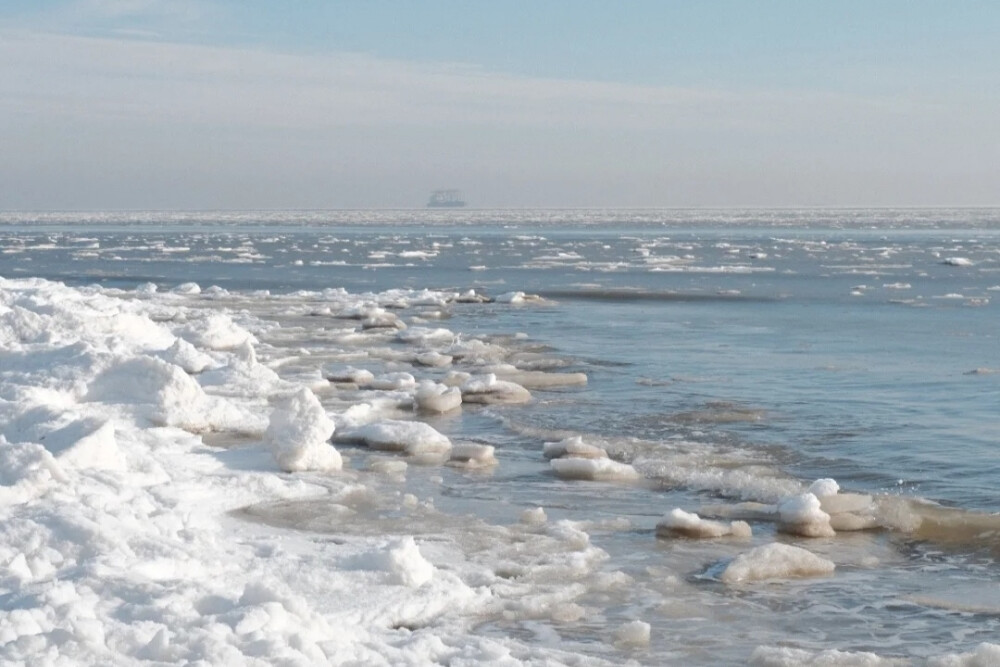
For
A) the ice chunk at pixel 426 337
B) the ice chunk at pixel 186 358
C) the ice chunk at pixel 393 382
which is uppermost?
the ice chunk at pixel 186 358

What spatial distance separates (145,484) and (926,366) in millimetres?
11286

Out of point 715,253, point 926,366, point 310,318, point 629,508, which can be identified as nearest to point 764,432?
point 629,508

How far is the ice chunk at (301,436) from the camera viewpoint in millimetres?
8984

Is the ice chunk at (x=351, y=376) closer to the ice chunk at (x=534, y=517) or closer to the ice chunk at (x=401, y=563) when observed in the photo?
the ice chunk at (x=534, y=517)

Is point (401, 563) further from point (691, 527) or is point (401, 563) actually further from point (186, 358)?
point (186, 358)

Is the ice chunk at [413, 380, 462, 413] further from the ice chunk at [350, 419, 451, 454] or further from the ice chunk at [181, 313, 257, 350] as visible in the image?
the ice chunk at [181, 313, 257, 350]

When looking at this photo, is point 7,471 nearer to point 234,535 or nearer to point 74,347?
point 234,535

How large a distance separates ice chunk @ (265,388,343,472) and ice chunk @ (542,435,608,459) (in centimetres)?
171

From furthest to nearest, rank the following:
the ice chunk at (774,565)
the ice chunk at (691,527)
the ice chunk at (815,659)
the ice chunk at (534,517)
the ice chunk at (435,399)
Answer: the ice chunk at (435,399) → the ice chunk at (534,517) → the ice chunk at (691,527) → the ice chunk at (774,565) → the ice chunk at (815,659)

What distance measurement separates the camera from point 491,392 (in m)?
13.0

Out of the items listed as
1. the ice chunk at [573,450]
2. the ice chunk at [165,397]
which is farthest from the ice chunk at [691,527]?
the ice chunk at [165,397]

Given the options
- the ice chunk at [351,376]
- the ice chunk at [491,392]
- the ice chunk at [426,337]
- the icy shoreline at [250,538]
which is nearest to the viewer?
the icy shoreline at [250,538]

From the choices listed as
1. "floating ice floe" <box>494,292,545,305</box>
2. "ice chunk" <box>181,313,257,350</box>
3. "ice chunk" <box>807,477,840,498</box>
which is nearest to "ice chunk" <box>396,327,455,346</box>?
"ice chunk" <box>181,313,257,350</box>

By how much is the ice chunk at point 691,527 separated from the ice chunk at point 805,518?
329mm
